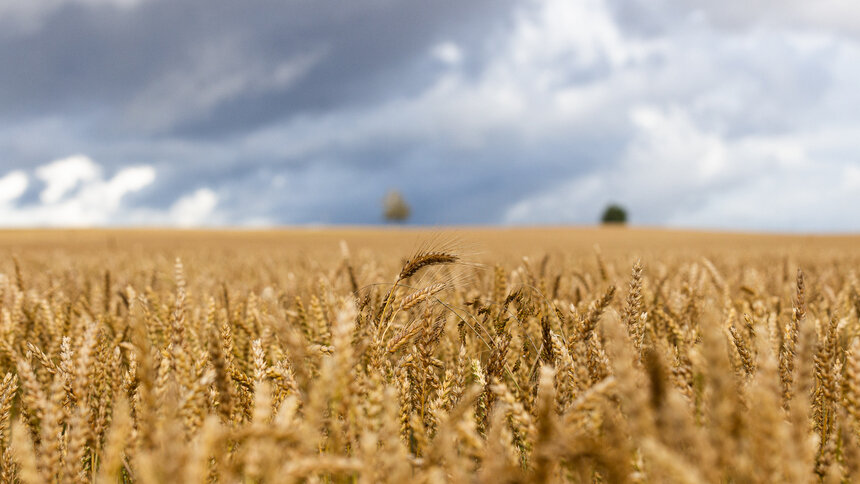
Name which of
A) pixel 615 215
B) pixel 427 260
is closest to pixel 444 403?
pixel 427 260

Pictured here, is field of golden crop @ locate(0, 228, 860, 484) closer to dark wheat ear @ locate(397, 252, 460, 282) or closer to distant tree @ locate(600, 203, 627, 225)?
dark wheat ear @ locate(397, 252, 460, 282)

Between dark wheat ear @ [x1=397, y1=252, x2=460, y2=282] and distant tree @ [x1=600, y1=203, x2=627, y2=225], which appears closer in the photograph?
dark wheat ear @ [x1=397, y1=252, x2=460, y2=282]

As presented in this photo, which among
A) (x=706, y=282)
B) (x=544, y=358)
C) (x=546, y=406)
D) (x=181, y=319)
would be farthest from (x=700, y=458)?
(x=706, y=282)

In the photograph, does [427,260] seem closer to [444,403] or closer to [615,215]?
[444,403]

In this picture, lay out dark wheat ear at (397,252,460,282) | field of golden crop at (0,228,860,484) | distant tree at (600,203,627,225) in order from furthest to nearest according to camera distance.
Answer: distant tree at (600,203,627,225) → dark wheat ear at (397,252,460,282) → field of golden crop at (0,228,860,484)

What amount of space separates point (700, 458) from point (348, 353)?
569 millimetres

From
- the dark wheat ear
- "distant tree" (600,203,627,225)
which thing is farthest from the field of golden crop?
"distant tree" (600,203,627,225)

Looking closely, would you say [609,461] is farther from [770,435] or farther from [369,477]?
[369,477]

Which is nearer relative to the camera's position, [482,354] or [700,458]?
[700,458]

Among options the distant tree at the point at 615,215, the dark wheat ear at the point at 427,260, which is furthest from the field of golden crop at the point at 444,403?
the distant tree at the point at 615,215

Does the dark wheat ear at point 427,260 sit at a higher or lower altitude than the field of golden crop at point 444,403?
higher

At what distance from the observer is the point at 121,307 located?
3.26 m

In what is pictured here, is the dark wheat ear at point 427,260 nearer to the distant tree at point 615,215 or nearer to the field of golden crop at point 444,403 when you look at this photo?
the field of golden crop at point 444,403

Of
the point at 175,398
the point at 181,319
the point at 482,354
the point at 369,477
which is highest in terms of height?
the point at 181,319
